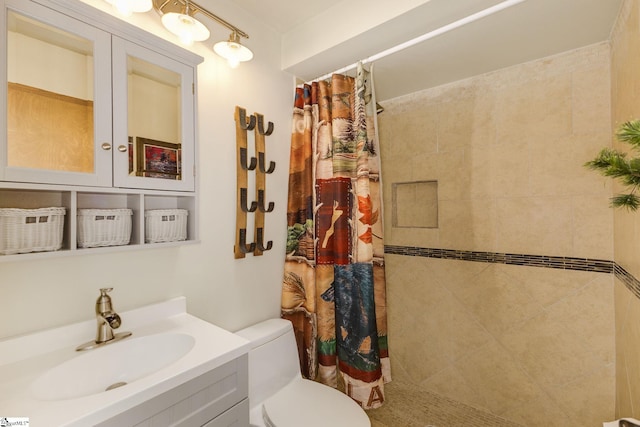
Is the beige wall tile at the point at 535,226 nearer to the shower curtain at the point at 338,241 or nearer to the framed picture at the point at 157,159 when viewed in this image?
the shower curtain at the point at 338,241

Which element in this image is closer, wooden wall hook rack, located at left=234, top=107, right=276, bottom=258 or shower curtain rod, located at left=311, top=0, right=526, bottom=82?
shower curtain rod, located at left=311, top=0, right=526, bottom=82

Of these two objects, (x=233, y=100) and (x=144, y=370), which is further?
(x=233, y=100)

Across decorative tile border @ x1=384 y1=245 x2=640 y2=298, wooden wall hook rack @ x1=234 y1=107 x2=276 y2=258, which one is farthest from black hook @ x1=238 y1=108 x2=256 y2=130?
decorative tile border @ x1=384 y1=245 x2=640 y2=298

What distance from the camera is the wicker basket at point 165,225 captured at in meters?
1.21

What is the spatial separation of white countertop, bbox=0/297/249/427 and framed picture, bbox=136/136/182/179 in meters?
0.59

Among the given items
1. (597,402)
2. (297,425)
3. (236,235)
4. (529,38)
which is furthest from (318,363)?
(529,38)

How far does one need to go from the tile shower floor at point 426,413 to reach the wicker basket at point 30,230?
75.8 inches

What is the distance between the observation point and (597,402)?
160 cm

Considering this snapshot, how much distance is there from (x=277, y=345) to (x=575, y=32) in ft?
7.06

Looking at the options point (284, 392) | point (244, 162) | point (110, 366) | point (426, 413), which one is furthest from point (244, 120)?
point (426, 413)

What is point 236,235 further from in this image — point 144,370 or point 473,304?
point 473,304

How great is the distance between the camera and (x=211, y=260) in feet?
5.14

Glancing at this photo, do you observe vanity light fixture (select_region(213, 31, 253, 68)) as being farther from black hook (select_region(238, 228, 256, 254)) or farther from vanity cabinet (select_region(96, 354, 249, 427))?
vanity cabinet (select_region(96, 354, 249, 427))

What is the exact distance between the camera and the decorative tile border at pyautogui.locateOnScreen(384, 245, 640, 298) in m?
1.36
